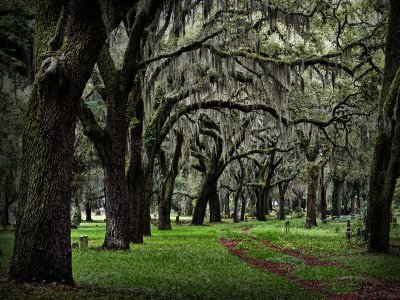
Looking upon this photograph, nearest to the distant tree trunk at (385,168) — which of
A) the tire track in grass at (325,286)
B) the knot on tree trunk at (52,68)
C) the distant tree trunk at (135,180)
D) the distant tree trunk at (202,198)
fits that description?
the tire track in grass at (325,286)

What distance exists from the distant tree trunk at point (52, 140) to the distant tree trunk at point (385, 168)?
35.7ft

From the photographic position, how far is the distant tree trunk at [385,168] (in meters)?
16.5

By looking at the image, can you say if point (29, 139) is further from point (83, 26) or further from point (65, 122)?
point (83, 26)

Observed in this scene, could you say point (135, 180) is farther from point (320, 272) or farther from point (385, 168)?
point (320, 272)

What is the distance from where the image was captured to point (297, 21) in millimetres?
17312

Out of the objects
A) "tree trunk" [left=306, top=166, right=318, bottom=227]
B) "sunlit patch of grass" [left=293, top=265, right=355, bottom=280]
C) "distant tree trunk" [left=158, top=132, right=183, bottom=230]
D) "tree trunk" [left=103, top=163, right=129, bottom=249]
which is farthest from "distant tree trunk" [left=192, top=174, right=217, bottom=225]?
"sunlit patch of grass" [left=293, top=265, right=355, bottom=280]

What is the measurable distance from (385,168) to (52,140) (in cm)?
1276

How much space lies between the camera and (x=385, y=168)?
17578 mm

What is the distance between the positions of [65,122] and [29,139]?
709mm

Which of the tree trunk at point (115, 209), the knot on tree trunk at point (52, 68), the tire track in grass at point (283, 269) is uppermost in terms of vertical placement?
the knot on tree trunk at point (52, 68)

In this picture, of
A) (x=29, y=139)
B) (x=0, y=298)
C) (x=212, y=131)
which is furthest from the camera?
(x=212, y=131)

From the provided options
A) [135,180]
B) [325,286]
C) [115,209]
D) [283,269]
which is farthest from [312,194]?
[325,286]

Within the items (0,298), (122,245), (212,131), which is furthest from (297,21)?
(212,131)

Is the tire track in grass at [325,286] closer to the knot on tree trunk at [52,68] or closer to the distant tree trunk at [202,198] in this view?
the knot on tree trunk at [52,68]
